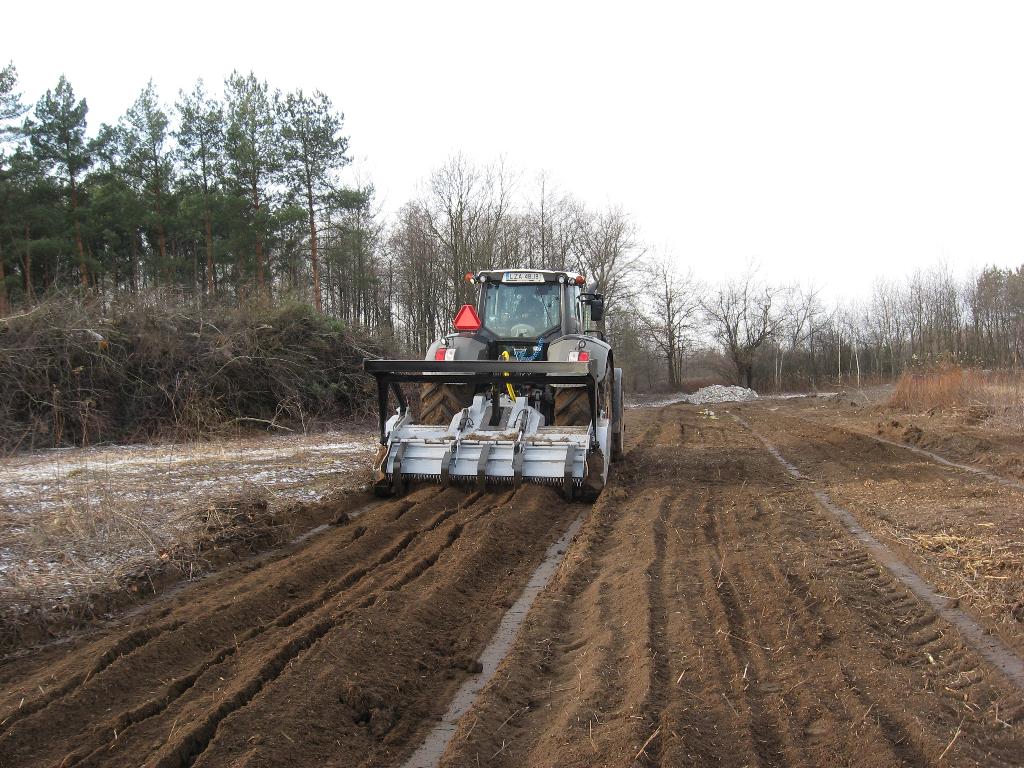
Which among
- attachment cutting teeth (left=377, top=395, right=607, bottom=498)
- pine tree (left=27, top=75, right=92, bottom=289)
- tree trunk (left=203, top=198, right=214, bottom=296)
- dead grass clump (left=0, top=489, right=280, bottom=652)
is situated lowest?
dead grass clump (left=0, top=489, right=280, bottom=652)

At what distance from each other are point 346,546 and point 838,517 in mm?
4294

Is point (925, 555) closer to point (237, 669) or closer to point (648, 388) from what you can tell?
point (237, 669)

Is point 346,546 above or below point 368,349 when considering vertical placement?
below

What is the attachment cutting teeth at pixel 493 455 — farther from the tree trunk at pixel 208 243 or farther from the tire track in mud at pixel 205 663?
the tree trunk at pixel 208 243

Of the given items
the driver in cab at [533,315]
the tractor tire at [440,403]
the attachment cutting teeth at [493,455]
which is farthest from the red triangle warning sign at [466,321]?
the attachment cutting teeth at [493,455]

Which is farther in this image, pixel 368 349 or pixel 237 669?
pixel 368 349

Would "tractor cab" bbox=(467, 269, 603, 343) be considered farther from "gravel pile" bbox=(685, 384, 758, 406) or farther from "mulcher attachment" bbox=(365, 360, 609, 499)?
"gravel pile" bbox=(685, 384, 758, 406)

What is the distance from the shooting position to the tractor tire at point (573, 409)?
8625mm

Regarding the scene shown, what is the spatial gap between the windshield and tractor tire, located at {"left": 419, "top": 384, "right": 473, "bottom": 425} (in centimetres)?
110

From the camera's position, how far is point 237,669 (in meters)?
3.53

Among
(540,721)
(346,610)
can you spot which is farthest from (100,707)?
(540,721)

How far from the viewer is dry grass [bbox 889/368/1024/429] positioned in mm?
15469

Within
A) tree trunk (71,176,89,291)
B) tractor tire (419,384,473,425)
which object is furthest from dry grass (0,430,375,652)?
tree trunk (71,176,89,291)

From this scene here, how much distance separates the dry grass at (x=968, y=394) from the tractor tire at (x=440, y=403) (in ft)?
36.0
